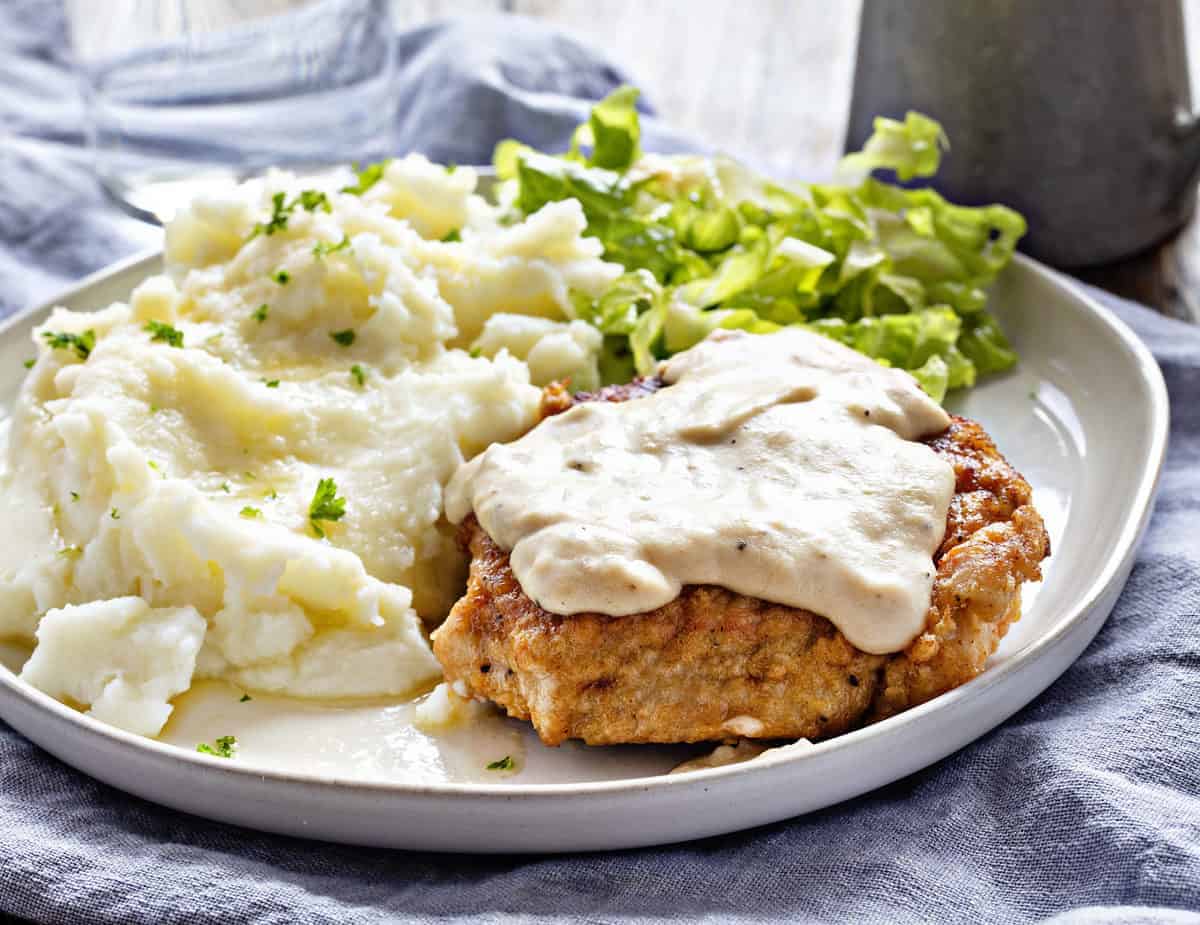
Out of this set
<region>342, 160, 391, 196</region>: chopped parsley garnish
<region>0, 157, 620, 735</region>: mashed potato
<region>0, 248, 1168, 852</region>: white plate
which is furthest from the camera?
<region>342, 160, 391, 196</region>: chopped parsley garnish

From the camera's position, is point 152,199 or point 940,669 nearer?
point 940,669

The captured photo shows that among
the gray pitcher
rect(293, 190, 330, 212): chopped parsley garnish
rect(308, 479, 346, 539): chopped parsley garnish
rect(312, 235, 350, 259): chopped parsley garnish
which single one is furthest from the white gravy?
the gray pitcher

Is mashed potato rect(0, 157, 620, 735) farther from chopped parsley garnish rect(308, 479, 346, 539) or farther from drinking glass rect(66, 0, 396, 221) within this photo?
drinking glass rect(66, 0, 396, 221)

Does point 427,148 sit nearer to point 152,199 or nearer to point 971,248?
point 152,199

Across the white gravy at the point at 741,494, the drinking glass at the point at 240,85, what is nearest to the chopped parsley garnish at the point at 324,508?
the white gravy at the point at 741,494

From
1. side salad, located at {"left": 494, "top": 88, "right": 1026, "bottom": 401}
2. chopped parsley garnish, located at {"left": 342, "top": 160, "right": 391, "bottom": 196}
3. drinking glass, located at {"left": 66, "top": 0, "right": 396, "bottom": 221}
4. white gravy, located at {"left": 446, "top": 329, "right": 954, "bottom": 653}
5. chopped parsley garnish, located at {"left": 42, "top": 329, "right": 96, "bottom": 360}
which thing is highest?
white gravy, located at {"left": 446, "top": 329, "right": 954, "bottom": 653}

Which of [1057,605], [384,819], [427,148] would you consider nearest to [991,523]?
[1057,605]
